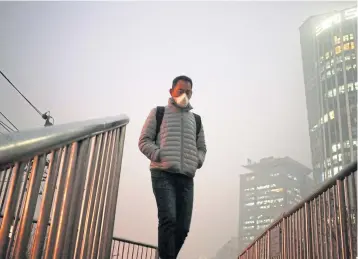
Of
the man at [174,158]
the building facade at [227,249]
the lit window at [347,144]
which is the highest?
the lit window at [347,144]

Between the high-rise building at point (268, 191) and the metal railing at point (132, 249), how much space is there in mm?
148004

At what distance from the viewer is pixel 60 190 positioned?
1.79m

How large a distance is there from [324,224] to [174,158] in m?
1.60

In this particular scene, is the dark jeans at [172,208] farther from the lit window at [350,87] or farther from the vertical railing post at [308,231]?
the lit window at [350,87]

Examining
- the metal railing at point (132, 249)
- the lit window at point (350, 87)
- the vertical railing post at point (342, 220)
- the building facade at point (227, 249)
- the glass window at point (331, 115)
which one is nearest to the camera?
the vertical railing post at point (342, 220)

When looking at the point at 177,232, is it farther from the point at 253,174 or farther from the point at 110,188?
the point at 253,174

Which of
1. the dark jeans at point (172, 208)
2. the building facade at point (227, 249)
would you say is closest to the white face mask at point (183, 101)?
the dark jeans at point (172, 208)

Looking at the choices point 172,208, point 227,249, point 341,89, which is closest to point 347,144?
point 341,89

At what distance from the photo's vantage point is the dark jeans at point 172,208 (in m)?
3.39

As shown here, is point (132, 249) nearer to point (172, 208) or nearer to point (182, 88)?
point (172, 208)

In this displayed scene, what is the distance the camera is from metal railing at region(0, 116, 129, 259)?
4.34ft

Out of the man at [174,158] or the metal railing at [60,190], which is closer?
the metal railing at [60,190]

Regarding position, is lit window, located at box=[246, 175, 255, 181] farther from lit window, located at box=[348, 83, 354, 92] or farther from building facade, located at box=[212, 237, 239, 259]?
lit window, located at box=[348, 83, 354, 92]

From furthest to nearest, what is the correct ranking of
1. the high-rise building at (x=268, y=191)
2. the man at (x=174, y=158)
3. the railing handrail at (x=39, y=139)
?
the high-rise building at (x=268, y=191), the man at (x=174, y=158), the railing handrail at (x=39, y=139)
